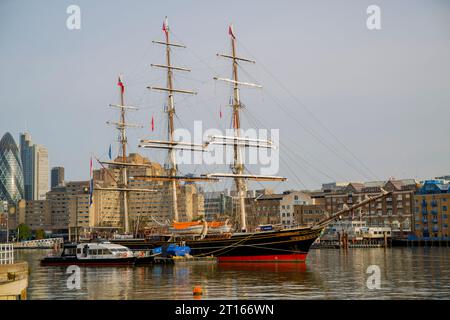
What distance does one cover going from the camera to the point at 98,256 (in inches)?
2926

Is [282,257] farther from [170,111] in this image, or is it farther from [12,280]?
[12,280]

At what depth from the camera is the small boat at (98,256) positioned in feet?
238

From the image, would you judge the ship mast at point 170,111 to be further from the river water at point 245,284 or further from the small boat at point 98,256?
the river water at point 245,284

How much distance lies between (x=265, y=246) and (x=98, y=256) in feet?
63.6

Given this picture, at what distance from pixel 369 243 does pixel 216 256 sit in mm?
78230

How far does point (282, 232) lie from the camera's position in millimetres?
77062

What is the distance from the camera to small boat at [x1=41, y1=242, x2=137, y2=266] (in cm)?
7250

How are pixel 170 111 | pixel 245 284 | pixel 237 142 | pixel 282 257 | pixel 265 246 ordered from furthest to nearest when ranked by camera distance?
pixel 170 111
pixel 237 142
pixel 265 246
pixel 282 257
pixel 245 284

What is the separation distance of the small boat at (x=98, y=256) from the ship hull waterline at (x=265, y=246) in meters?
12.3

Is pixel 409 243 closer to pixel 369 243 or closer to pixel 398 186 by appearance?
pixel 369 243

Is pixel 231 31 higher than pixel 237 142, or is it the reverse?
pixel 231 31

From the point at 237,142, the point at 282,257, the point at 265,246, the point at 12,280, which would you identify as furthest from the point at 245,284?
the point at 237,142

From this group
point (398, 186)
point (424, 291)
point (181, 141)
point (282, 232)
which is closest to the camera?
point (424, 291)
